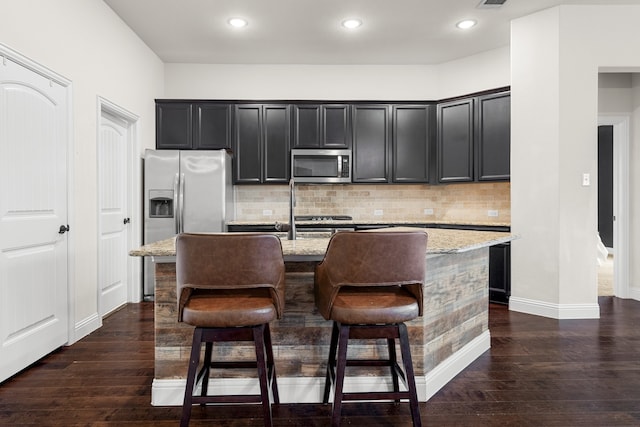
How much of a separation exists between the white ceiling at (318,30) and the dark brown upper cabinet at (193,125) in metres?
0.62

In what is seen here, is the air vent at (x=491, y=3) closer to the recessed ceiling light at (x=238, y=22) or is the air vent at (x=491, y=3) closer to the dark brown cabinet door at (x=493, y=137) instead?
the dark brown cabinet door at (x=493, y=137)

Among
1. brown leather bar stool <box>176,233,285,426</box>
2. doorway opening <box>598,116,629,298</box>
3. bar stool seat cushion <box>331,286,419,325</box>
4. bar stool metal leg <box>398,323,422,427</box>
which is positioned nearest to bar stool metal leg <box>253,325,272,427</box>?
brown leather bar stool <box>176,233,285,426</box>

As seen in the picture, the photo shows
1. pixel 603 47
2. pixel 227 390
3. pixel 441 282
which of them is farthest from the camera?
pixel 603 47

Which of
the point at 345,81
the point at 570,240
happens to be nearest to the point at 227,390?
Result: the point at 570,240

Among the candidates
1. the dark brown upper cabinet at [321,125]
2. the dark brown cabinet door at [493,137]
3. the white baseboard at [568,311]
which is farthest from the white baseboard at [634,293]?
the dark brown upper cabinet at [321,125]

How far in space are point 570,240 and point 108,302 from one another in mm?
4364

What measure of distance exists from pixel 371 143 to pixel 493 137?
1.39 metres

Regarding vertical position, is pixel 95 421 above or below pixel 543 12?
below

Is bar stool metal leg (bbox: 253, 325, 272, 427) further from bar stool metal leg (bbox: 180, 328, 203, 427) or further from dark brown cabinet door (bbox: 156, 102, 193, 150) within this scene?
dark brown cabinet door (bbox: 156, 102, 193, 150)

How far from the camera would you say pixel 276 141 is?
4.84 metres

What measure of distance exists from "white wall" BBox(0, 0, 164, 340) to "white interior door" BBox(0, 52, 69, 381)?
0.49ft

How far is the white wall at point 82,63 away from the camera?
2564mm

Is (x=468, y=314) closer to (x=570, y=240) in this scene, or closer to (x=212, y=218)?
(x=570, y=240)

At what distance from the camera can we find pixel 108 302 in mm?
3764
